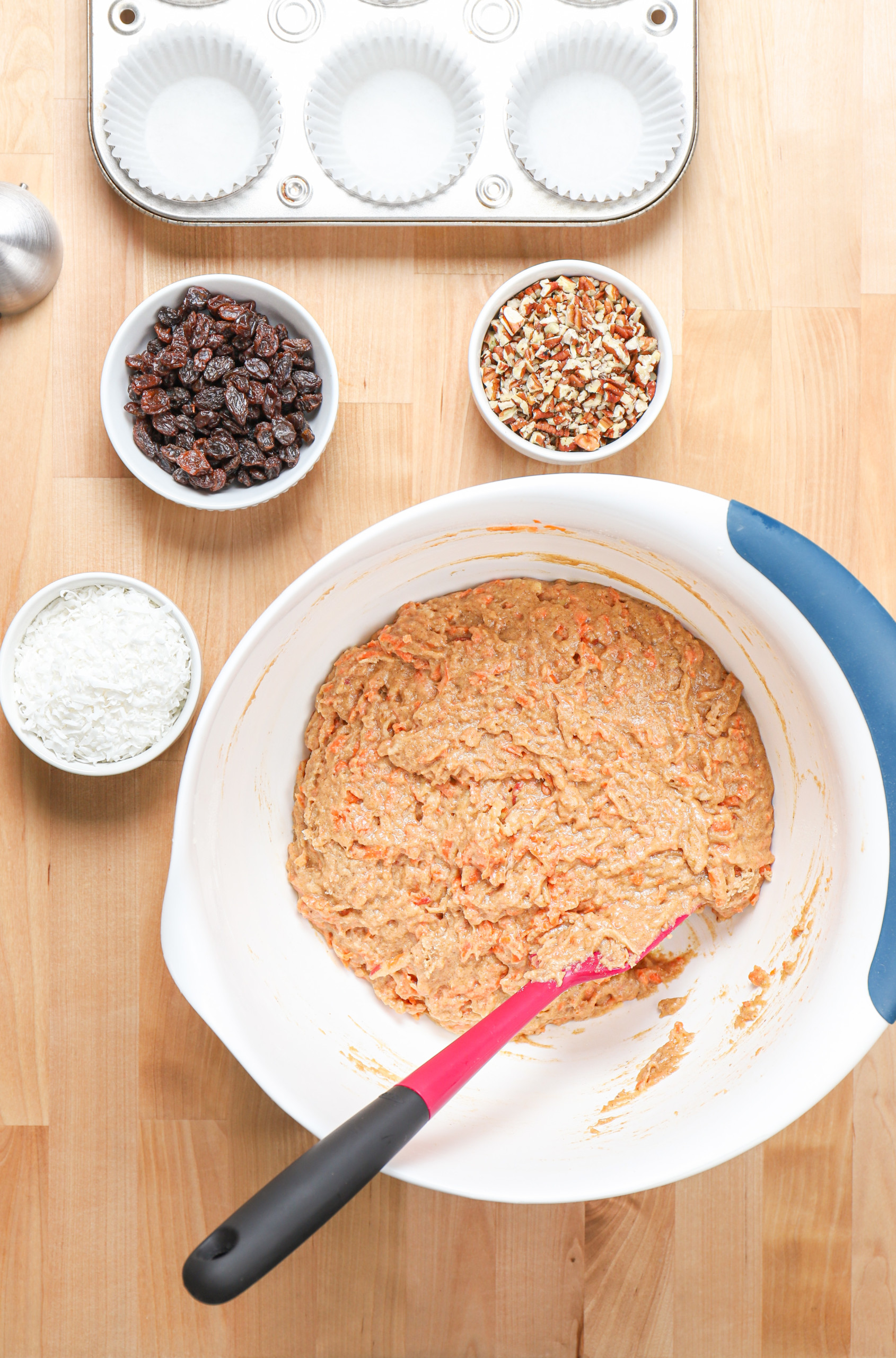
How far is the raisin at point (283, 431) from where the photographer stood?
1191 mm

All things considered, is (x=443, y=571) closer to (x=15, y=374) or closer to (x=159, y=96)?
(x=15, y=374)

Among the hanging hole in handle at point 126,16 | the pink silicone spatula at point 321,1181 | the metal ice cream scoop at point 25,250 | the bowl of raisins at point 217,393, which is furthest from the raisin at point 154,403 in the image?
the pink silicone spatula at point 321,1181

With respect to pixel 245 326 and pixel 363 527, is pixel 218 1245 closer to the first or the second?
pixel 363 527

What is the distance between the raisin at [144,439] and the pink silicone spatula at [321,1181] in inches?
32.1

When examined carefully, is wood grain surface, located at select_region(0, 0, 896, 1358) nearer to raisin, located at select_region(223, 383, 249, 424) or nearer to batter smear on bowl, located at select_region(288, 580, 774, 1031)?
raisin, located at select_region(223, 383, 249, 424)

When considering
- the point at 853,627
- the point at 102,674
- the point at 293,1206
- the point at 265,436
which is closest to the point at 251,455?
the point at 265,436

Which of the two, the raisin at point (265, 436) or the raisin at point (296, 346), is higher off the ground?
the raisin at point (296, 346)

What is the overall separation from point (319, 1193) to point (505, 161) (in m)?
1.22

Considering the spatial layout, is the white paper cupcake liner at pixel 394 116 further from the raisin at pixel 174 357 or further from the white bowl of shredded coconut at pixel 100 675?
the white bowl of shredded coconut at pixel 100 675

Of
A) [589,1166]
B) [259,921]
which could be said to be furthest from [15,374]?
[589,1166]

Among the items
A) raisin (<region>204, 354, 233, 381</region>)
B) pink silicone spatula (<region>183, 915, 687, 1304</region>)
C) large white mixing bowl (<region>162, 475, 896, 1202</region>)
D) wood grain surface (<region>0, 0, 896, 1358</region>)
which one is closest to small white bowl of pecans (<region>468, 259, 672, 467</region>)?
wood grain surface (<region>0, 0, 896, 1358</region>)

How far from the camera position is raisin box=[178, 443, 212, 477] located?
1.19 meters

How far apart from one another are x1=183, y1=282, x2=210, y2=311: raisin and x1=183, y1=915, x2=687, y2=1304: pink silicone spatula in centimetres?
94

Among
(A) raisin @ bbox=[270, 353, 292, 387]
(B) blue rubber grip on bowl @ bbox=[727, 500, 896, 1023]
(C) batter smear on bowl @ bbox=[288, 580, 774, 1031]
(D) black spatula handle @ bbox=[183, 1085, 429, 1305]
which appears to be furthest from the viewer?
(A) raisin @ bbox=[270, 353, 292, 387]
